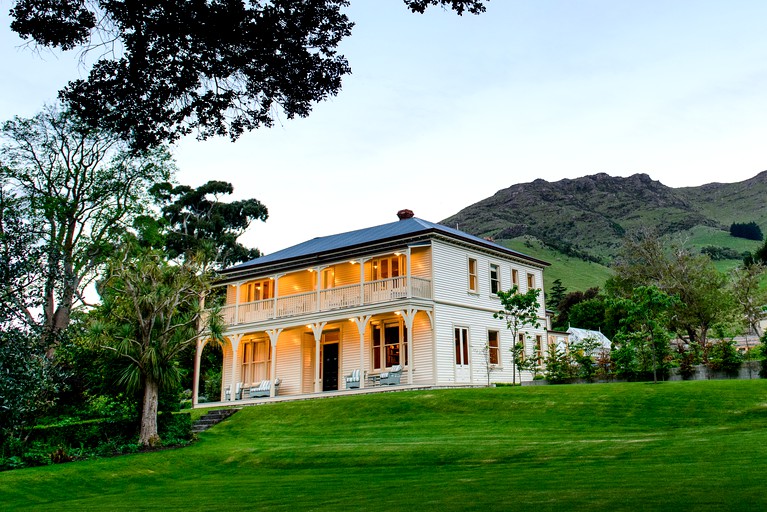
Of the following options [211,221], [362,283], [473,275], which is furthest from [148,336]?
[211,221]

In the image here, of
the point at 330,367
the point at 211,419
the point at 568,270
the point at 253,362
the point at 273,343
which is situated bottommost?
the point at 211,419

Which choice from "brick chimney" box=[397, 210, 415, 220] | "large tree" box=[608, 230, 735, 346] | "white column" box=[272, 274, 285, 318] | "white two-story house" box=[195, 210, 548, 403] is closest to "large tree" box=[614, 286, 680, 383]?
"white two-story house" box=[195, 210, 548, 403]

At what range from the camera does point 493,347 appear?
31594 mm

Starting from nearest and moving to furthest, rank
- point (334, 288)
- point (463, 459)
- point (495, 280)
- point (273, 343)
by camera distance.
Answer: point (463, 459)
point (334, 288)
point (273, 343)
point (495, 280)

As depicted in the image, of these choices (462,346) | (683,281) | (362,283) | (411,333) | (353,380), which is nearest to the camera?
(411,333)

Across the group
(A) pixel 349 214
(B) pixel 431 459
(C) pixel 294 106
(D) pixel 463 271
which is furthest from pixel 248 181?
(A) pixel 349 214

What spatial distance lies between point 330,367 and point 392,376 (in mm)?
5416

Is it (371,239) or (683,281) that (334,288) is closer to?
(371,239)

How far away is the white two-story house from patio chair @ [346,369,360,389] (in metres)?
0.43

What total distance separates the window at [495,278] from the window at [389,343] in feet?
17.2

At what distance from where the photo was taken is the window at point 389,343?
29.7 metres

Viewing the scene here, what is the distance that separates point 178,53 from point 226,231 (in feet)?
158

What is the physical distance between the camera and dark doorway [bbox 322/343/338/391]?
32531 mm

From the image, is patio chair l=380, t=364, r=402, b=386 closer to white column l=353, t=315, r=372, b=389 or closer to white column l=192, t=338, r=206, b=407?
white column l=353, t=315, r=372, b=389
